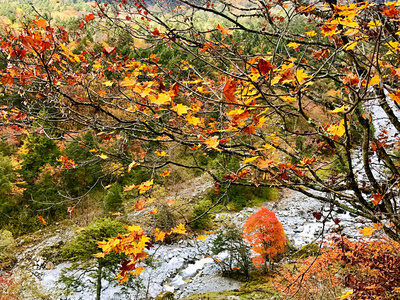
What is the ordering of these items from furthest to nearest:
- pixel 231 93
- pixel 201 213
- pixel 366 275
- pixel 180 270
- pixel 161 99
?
pixel 201 213, pixel 180 270, pixel 366 275, pixel 161 99, pixel 231 93

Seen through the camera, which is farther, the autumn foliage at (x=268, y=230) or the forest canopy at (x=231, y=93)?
the autumn foliage at (x=268, y=230)

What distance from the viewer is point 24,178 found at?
10.2 metres

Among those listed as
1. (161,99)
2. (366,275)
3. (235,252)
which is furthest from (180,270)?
(161,99)

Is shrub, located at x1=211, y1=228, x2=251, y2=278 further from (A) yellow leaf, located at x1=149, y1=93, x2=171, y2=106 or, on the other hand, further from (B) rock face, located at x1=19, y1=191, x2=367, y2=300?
(A) yellow leaf, located at x1=149, y1=93, x2=171, y2=106

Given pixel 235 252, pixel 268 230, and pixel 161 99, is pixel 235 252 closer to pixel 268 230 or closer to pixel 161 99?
pixel 268 230

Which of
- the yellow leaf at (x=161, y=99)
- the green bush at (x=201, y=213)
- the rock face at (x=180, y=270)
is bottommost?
the rock face at (x=180, y=270)

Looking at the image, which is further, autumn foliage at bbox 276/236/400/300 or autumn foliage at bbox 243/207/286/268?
autumn foliage at bbox 243/207/286/268

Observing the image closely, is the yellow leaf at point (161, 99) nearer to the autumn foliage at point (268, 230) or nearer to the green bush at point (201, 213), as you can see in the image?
the autumn foliage at point (268, 230)

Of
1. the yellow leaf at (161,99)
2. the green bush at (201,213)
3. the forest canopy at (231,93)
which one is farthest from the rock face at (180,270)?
the yellow leaf at (161,99)

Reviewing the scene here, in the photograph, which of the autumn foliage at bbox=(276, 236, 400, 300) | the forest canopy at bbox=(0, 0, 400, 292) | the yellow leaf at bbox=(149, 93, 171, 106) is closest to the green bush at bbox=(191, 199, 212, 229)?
the autumn foliage at bbox=(276, 236, 400, 300)

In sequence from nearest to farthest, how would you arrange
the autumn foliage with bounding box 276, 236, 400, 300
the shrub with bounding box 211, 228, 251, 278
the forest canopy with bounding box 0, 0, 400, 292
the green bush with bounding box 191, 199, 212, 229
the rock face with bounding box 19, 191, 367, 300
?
the forest canopy with bounding box 0, 0, 400, 292, the autumn foliage with bounding box 276, 236, 400, 300, the rock face with bounding box 19, 191, 367, 300, the shrub with bounding box 211, 228, 251, 278, the green bush with bounding box 191, 199, 212, 229

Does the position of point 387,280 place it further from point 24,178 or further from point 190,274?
point 24,178

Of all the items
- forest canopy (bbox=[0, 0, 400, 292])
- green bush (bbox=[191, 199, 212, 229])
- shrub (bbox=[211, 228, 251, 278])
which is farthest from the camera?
green bush (bbox=[191, 199, 212, 229])

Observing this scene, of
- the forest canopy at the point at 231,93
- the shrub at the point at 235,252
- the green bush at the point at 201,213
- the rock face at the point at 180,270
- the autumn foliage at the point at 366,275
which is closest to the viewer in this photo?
the forest canopy at the point at 231,93
